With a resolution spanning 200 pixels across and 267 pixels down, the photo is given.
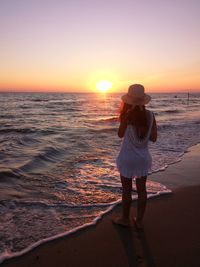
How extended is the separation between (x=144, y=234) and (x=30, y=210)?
199 centimetres

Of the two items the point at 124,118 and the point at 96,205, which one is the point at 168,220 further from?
the point at 124,118

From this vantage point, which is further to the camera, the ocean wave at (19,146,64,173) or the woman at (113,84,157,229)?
the ocean wave at (19,146,64,173)

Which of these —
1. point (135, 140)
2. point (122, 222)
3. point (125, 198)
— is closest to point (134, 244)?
point (122, 222)

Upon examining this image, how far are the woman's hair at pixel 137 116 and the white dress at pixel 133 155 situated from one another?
8 centimetres

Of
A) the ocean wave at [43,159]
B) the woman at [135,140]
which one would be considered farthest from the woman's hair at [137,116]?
the ocean wave at [43,159]

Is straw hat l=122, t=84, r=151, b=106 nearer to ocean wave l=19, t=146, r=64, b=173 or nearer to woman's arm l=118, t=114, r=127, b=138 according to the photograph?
woman's arm l=118, t=114, r=127, b=138

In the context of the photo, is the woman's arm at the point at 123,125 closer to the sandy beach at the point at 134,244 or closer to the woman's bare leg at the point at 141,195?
the woman's bare leg at the point at 141,195

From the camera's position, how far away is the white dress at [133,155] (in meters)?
3.99

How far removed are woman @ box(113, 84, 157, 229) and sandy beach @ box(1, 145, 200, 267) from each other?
28 centimetres

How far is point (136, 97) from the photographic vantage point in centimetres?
381

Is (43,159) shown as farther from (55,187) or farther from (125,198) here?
(125,198)

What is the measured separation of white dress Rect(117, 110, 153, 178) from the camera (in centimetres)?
399

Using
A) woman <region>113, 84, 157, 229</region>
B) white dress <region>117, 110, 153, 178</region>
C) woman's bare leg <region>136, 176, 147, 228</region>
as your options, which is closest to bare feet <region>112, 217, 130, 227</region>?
woman <region>113, 84, 157, 229</region>

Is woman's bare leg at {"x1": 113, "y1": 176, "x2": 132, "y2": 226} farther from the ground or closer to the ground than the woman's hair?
closer to the ground
